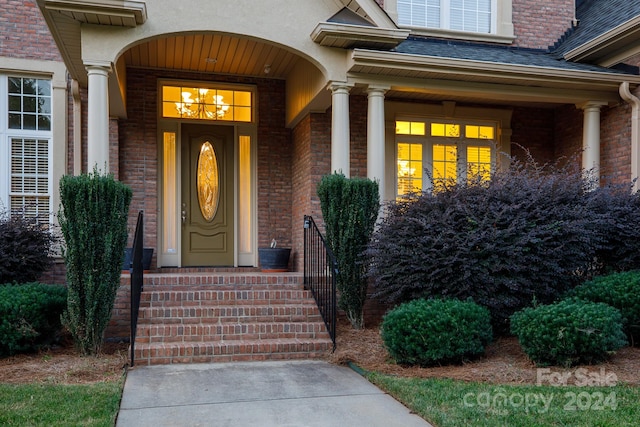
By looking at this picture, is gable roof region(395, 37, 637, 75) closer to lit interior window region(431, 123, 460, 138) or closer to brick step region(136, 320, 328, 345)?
lit interior window region(431, 123, 460, 138)

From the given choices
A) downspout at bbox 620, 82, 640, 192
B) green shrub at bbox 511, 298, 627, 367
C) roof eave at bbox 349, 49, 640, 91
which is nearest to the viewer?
green shrub at bbox 511, 298, 627, 367

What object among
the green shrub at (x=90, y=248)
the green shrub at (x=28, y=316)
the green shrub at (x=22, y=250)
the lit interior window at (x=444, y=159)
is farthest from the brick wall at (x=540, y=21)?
the green shrub at (x=28, y=316)

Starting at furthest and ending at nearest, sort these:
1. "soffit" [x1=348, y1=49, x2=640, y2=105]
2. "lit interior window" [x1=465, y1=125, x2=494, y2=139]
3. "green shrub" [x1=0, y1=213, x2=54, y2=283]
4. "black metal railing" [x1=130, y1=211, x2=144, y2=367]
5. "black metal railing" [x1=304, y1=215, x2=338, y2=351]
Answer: "lit interior window" [x1=465, y1=125, x2=494, y2=139]
"soffit" [x1=348, y1=49, x2=640, y2=105]
"green shrub" [x1=0, y1=213, x2=54, y2=283]
"black metal railing" [x1=304, y1=215, x2=338, y2=351]
"black metal railing" [x1=130, y1=211, x2=144, y2=367]

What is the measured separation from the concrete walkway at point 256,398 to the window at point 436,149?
467 centimetres

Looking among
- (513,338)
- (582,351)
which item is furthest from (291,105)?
(582,351)

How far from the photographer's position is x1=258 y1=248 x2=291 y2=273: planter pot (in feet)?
30.4

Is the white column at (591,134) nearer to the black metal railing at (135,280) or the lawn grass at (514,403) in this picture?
the lawn grass at (514,403)

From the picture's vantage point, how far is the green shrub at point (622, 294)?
19.9ft

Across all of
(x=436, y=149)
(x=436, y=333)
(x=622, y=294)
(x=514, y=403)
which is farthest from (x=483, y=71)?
(x=514, y=403)

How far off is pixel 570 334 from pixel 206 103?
21.8 ft

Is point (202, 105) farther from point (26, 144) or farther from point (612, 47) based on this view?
point (612, 47)

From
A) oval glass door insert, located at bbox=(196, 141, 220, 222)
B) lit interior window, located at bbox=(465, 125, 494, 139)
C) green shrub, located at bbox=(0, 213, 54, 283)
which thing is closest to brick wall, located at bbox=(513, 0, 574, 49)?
lit interior window, located at bbox=(465, 125, 494, 139)

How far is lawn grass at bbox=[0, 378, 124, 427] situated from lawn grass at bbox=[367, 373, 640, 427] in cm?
217

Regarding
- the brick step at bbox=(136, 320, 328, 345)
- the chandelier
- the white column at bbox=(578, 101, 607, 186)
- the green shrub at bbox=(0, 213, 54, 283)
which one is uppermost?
the chandelier
